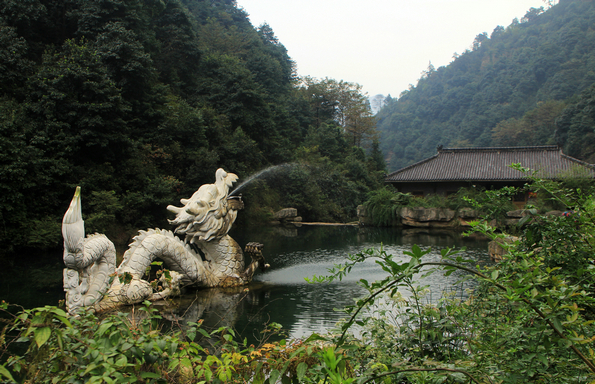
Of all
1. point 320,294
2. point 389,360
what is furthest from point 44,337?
point 320,294

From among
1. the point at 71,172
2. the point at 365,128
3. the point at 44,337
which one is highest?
the point at 365,128

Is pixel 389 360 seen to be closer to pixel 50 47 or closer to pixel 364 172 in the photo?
pixel 50 47

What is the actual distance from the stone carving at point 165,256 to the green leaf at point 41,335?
2.32 meters

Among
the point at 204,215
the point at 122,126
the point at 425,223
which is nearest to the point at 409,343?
the point at 204,215

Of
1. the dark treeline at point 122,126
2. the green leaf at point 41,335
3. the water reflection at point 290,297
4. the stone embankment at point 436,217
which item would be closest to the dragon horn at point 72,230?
the water reflection at point 290,297

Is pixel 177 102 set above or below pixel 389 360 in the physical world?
above

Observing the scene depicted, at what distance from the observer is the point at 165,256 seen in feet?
19.3

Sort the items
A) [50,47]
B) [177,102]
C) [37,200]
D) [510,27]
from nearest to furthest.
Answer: [37,200] → [50,47] → [177,102] → [510,27]

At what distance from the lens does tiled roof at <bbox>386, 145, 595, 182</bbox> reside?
70.4 feet

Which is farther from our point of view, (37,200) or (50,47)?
(50,47)

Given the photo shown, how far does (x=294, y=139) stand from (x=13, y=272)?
2607cm

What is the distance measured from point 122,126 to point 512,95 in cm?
4782

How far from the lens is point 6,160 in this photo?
10.6 m

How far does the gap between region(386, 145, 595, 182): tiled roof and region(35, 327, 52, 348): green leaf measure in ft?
72.8
